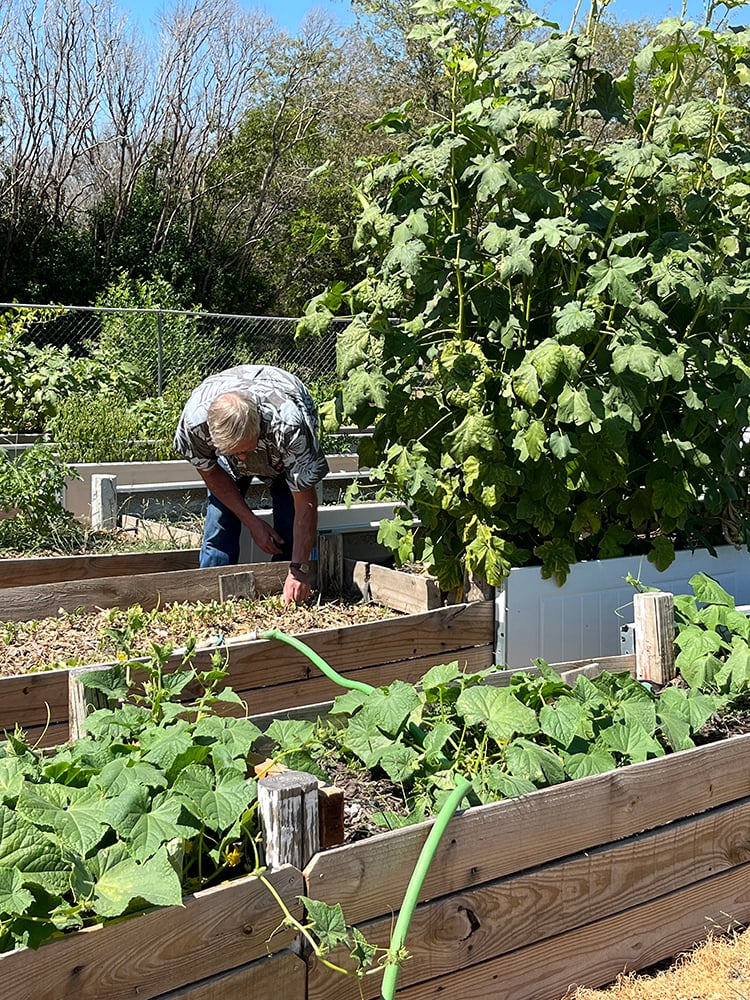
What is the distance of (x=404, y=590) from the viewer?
16.3ft

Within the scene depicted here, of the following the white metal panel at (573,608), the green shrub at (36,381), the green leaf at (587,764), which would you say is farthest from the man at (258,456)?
the green shrub at (36,381)

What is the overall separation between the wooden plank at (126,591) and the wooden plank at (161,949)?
2.78m

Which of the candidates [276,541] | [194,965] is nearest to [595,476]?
[276,541]

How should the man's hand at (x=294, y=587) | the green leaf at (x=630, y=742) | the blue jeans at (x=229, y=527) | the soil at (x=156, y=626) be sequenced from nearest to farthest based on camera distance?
1. the green leaf at (x=630, y=742)
2. the soil at (x=156, y=626)
3. the man's hand at (x=294, y=587)
4. the blue jeans at (x=229, y=527)

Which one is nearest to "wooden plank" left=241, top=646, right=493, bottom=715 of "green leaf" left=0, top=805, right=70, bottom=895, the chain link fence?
"green leaf" left=0, top=805, right=70, bottom=895

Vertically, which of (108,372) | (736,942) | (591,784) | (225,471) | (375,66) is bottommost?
(736,942)

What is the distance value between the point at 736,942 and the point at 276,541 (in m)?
2.96

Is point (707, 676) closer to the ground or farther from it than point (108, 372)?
closer to the ground

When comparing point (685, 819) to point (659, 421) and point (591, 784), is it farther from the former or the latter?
point (659, 421)

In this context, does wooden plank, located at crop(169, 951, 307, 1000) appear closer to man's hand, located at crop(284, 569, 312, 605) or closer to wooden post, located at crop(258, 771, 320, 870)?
wooden post, located at crop(258, 771, 320, 870)

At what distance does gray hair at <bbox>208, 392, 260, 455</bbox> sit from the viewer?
4.49 metres

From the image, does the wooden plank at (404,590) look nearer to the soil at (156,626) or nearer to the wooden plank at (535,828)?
the soil at (156,626)

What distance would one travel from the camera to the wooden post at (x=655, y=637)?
11.4ft

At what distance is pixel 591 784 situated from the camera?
102 inches
